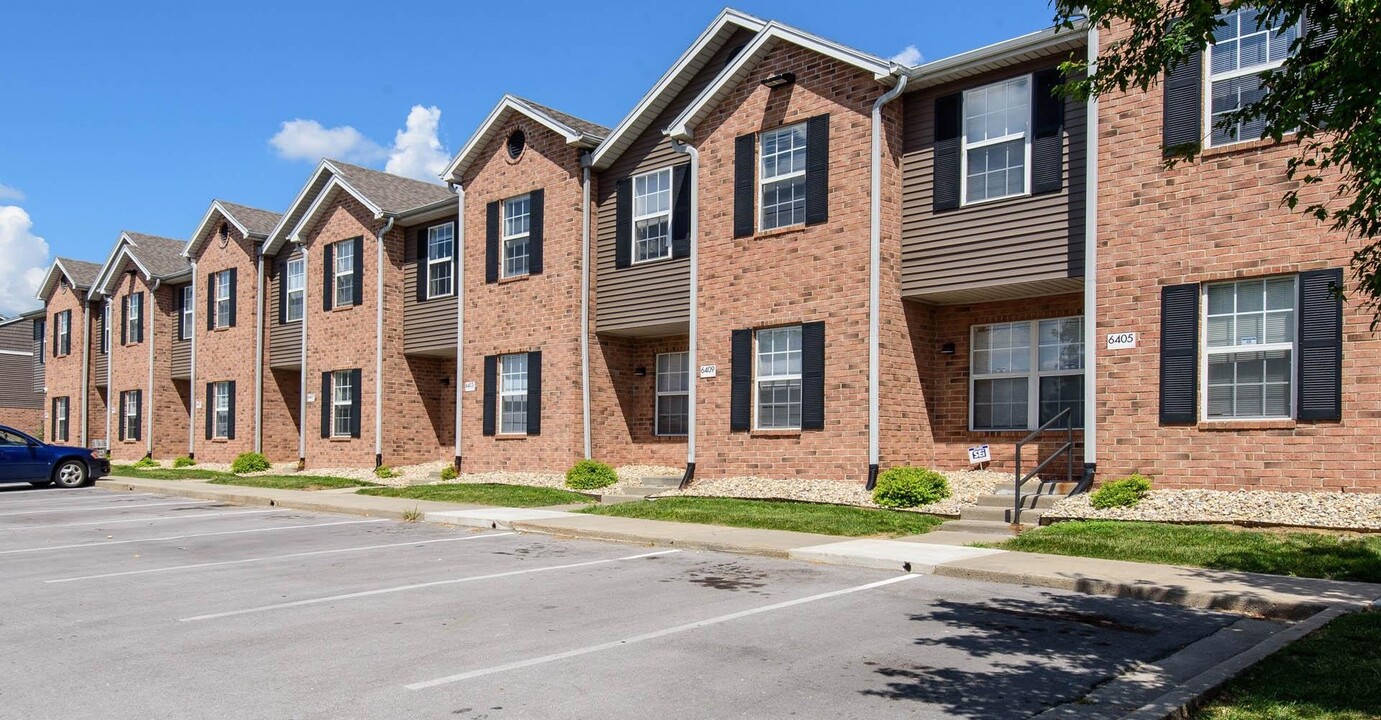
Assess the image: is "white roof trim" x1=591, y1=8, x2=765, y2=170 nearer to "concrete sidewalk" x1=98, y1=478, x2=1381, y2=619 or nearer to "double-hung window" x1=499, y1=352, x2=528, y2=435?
"double-hung window" x1=499, y1=352, x2=528, y2=435

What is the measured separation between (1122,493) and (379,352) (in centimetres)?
1901

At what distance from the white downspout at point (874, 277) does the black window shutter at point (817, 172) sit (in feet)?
3.00

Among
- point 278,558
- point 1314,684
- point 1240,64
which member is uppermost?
Answer: point 1240,64

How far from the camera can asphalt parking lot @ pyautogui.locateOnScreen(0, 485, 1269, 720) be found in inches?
249

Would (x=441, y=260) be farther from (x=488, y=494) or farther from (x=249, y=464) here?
(x=249, y=464)

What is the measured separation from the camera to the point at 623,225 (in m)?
22.0

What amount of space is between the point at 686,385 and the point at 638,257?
9.16 feet

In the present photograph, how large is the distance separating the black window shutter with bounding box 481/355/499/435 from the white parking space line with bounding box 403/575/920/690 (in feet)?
49.1

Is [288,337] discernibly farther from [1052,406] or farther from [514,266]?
[1052,406]

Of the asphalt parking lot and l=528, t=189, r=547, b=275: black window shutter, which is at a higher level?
l=528, t=189, r=547, b=275: black window shutter

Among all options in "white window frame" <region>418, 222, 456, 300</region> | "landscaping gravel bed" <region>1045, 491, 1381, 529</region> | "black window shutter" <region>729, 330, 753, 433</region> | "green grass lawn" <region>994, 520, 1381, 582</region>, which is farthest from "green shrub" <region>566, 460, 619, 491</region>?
"green grass lawn" <region>994, 520, 1381, 582</region>

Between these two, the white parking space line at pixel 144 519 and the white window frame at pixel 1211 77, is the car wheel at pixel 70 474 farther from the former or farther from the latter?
the white window frame at pixel 1211 77

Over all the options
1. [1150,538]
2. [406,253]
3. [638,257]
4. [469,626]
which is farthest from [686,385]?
[469,626]

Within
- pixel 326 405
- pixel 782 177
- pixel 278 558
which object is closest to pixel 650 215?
pixel 782 177
